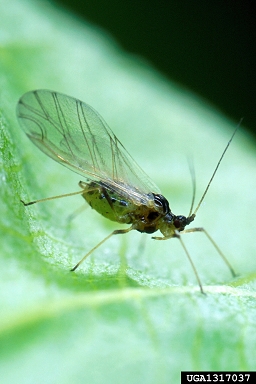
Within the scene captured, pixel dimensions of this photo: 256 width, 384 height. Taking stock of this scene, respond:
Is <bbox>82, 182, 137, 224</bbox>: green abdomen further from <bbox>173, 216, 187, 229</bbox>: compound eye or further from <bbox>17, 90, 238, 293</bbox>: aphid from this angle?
<bbox>173, 216, 187, 229</bbox>: compound eye

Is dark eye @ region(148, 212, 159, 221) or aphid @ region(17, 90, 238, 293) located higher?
aphid @ region(17, 90, 238, 293)

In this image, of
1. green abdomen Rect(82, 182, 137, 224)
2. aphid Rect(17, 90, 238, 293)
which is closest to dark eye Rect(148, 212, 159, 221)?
aphid Rect(17, 90, 238, 293)

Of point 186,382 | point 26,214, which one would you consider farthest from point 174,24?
point 186,382

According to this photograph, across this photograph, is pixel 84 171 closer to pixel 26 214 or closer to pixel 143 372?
pixel 26 214

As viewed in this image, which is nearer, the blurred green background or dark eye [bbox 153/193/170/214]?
dark eye [bbox 153/193/170/214]

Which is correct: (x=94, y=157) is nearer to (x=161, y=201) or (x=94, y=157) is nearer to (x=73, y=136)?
(x=73, y=136)

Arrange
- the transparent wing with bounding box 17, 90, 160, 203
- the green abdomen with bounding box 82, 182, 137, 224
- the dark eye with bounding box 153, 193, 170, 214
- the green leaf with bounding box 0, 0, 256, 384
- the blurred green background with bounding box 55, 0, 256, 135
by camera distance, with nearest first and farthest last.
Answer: the green leaf with bounding box 0, 0, 256, 384 → the transparent wing with bounding box 17, 90, 160, 203 → the green abdomen with bounding box 82, 182, 137, 224 → the dark eye with bounding box 153, 193, 170, 214 → the blurred green background with bounding box 55, 0, 256, 135

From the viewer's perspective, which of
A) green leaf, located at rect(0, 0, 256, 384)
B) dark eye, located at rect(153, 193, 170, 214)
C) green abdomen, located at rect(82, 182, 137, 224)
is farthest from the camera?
dark eye, located at rect(153, 193, 170, 214)

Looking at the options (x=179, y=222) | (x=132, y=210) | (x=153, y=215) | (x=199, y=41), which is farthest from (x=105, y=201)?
(x=199, y=41)

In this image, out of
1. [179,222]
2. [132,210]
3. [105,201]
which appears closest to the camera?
[105,201]
